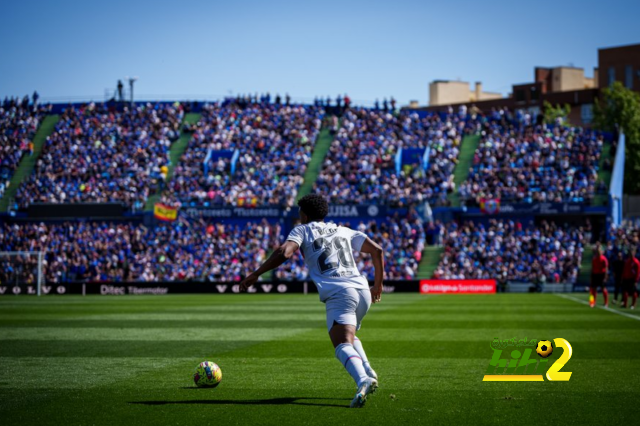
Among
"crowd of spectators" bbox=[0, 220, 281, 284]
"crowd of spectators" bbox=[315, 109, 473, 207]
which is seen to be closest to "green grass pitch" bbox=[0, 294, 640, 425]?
"crowd of spectators" bbox=[0, 220, 281, 284]

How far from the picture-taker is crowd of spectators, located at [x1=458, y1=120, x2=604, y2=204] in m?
47.8

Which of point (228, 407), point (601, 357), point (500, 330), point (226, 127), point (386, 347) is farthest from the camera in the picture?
point (226, 127)

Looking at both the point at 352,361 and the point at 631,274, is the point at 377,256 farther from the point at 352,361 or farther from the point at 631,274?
the point at 631,274

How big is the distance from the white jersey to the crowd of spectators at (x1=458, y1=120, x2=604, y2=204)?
39984 millimetres

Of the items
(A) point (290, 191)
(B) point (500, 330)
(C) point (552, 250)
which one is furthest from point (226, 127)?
(B) point (500, 330)

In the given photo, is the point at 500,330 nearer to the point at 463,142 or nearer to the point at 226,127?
the point at 463,142

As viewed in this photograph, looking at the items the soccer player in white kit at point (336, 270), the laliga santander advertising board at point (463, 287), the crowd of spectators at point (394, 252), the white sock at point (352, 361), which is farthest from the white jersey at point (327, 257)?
the crowd of spectators at point (394, 252)

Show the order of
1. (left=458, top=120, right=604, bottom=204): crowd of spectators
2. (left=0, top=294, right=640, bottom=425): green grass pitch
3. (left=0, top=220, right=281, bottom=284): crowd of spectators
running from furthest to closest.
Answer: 1. (left=458, top=120, right=604, bottom=204): crowd of spectators
2. (left=0, top=220, right=281, bottom=284): crowd of spectators
3. (left=0, top=294, right=640, bottom=425): green grass pitch

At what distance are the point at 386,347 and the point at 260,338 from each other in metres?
3.26

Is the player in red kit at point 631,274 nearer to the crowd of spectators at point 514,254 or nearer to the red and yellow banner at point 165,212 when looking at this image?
the crowd of spectators at point 514,254

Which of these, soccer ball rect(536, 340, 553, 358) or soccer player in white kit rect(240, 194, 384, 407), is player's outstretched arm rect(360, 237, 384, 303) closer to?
soccer player in white kit rect(240, 194, 384, 407)

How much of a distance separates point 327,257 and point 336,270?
0.56 ft

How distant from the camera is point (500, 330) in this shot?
772 inches

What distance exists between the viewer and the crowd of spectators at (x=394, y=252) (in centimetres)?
4519
